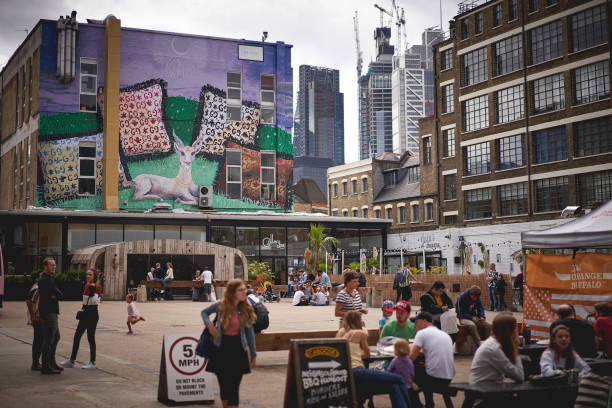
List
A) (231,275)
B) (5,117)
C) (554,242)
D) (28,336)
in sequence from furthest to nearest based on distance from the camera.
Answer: (5,117) → (231,275) → (28,336) → (554,242)

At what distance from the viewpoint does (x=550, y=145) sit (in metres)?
44.0

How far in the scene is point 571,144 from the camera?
42156 millimetres

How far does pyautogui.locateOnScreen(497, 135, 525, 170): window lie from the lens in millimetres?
45938

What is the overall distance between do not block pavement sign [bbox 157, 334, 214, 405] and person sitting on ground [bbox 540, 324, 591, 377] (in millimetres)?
4549

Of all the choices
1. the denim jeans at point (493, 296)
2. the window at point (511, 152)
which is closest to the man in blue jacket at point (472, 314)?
the denim jeans at point (493, 296)

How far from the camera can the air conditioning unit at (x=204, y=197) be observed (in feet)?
158

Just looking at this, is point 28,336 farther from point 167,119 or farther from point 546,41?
point 546,41

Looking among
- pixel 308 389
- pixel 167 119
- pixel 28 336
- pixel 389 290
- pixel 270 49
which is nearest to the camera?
pixel 308 389

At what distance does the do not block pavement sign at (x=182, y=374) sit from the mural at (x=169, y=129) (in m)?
37.7

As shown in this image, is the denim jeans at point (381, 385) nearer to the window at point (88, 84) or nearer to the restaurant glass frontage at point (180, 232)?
the restaurant glass frontage at point (180, 232)

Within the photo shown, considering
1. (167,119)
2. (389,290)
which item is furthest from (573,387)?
(167,119)

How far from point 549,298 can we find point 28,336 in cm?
1316

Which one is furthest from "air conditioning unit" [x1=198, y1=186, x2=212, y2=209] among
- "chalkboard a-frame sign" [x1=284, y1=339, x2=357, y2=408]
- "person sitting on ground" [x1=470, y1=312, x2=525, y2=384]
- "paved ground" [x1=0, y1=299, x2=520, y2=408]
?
"person sitting on ground" [x1=470, y1=312, x2=525, y2=384]

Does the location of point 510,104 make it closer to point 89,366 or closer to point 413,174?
point 413,174
